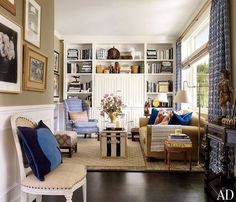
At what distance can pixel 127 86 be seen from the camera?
7.66 m

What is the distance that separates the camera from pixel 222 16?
3740mm

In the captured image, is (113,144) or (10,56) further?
(113,144)

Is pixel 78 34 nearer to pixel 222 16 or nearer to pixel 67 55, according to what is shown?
pixel 67 55

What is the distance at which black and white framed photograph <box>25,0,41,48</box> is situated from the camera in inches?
109

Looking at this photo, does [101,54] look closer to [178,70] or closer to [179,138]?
[178,70]

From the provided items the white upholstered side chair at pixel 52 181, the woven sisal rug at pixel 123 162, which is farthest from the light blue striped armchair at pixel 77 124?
the white upholstered side chair at pixel 52 181

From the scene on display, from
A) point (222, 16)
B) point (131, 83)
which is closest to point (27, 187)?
point (222, 16)

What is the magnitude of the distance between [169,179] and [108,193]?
979 mm

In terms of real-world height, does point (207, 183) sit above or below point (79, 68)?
below

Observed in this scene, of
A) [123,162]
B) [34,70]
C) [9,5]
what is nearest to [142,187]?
[123,162]

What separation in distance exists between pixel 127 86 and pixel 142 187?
4.60m

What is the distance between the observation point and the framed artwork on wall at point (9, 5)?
2.21 meters

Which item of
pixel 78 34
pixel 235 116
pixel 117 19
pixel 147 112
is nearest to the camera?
pixel 235 116

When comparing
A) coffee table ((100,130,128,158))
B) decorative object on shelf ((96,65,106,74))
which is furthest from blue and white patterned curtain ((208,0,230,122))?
decorative object on shelf ((96,65,106,74))
